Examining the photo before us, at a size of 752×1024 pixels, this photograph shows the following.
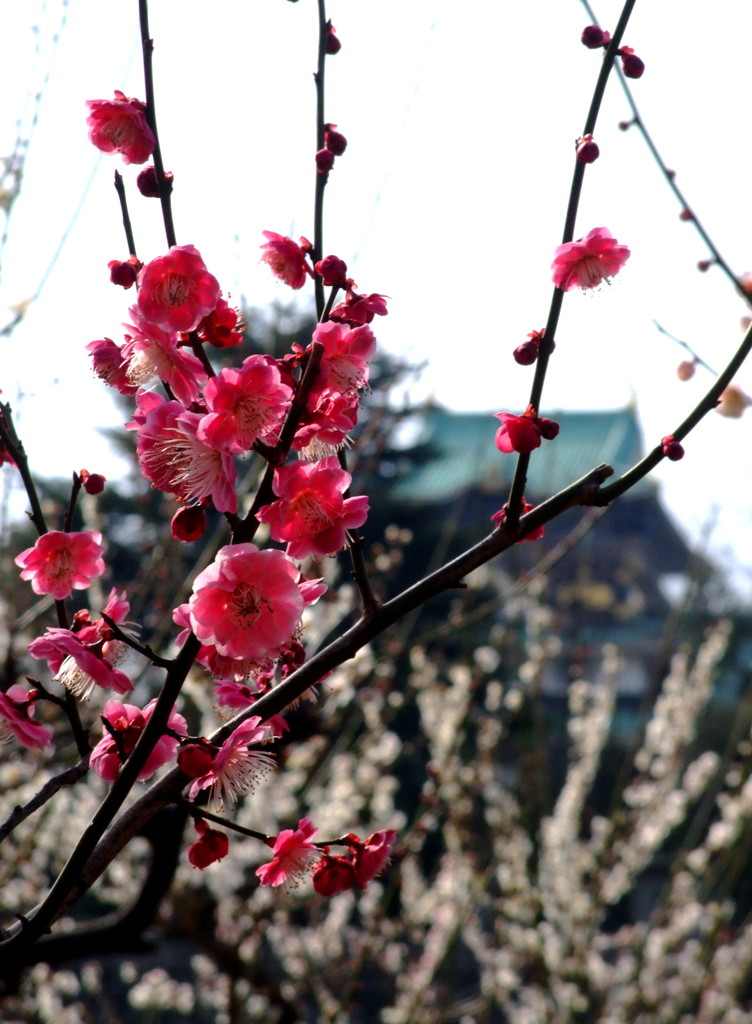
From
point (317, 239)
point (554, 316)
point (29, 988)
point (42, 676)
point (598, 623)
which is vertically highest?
point (598, 623)

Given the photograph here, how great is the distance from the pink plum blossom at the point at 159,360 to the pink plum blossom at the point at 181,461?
0.03m

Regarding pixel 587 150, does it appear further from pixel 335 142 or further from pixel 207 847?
pixel 207 847

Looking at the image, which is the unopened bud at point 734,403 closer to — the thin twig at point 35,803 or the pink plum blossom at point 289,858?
the pink plum blossom at point 289,858

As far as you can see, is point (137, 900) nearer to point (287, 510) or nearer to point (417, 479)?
point (287, 510)

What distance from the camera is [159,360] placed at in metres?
0.93

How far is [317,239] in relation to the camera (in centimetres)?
106

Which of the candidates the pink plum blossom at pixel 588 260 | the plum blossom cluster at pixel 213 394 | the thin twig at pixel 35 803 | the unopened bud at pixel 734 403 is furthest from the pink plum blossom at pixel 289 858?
the unopened bud at pixel 734 403

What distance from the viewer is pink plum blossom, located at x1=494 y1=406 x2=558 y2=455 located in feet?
3.33

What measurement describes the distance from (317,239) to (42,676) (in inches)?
167

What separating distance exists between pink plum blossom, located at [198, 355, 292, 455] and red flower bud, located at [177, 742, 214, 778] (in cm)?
27

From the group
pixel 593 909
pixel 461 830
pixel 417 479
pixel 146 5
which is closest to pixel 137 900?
pixel 461 830

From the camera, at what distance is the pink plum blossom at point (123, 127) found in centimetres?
104

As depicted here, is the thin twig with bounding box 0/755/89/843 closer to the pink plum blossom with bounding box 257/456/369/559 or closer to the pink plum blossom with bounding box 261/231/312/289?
the pink plum blossom with bounding box 257/456/369/559

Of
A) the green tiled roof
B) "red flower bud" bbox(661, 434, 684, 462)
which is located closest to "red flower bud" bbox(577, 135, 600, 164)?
"red flower bud" bbox(661, 434, 684, 462)
